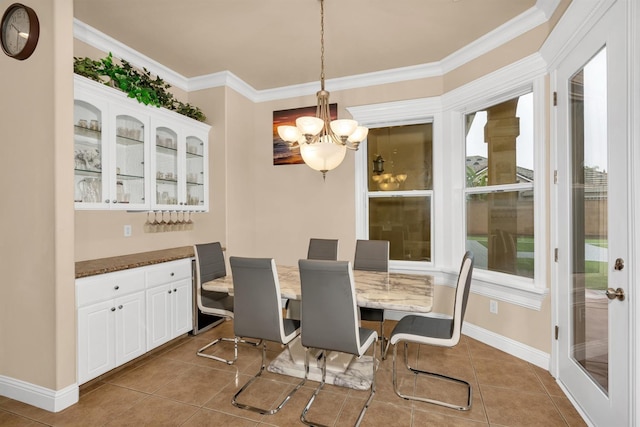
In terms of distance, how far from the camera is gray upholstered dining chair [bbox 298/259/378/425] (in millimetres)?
1933

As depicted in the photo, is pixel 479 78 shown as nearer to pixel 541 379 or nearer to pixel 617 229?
pixel 617 229

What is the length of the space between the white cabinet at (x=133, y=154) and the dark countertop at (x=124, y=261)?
1.54 ft

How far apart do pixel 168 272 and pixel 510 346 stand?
10.5 ft

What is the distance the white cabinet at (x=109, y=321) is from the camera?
2273 mm

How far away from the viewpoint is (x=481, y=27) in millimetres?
2918

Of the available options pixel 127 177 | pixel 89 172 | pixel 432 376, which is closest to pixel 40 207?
pixel 89 172

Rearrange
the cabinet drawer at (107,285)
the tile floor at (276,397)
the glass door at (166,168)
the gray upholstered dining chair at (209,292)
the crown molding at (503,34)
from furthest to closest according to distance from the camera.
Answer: the glass door at (166,168), the gray upholstered dining chair at (209,292), the crown molding at (503,34), the cabinet drawer at (107,285), the tile floor at (276,397)

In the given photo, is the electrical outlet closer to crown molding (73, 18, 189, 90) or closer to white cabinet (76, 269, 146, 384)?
white cabinet (76, 269, 146, 384)

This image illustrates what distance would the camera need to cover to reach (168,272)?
301 centimetres

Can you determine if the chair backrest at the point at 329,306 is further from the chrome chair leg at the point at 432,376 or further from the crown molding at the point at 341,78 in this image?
the crown molding at the point at 341,78

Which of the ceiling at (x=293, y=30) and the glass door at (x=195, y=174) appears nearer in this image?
the ceiling at (x=293, y=30)

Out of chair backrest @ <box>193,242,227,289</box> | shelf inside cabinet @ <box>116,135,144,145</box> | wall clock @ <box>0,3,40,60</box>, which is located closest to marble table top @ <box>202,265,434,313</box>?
chair backrest @ <box>193,242,227,289</box>

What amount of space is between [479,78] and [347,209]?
197cm

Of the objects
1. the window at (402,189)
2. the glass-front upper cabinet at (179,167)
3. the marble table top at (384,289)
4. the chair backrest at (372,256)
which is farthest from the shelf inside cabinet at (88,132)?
the window at (402,189)
